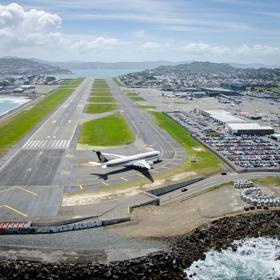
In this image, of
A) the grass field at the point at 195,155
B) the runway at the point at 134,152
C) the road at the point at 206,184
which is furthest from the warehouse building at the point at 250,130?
the road at the point at 206,184

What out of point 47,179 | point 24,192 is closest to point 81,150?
point 47,179

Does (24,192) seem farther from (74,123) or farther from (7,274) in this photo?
(74,123)

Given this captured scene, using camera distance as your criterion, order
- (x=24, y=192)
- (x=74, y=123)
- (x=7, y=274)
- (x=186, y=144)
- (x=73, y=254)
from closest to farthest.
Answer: (x=7, y=274) → (x=73, y=254) → (x=24, y=192) → (x=186, y=144) → (x=74, y=123)

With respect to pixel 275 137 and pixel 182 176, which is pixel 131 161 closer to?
pixel 182 176

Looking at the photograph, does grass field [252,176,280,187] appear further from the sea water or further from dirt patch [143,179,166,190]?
the sea water

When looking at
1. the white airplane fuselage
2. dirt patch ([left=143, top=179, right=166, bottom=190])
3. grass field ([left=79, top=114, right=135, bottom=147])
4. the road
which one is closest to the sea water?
the road

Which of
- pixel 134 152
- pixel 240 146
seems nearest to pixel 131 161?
pixel 134 152
